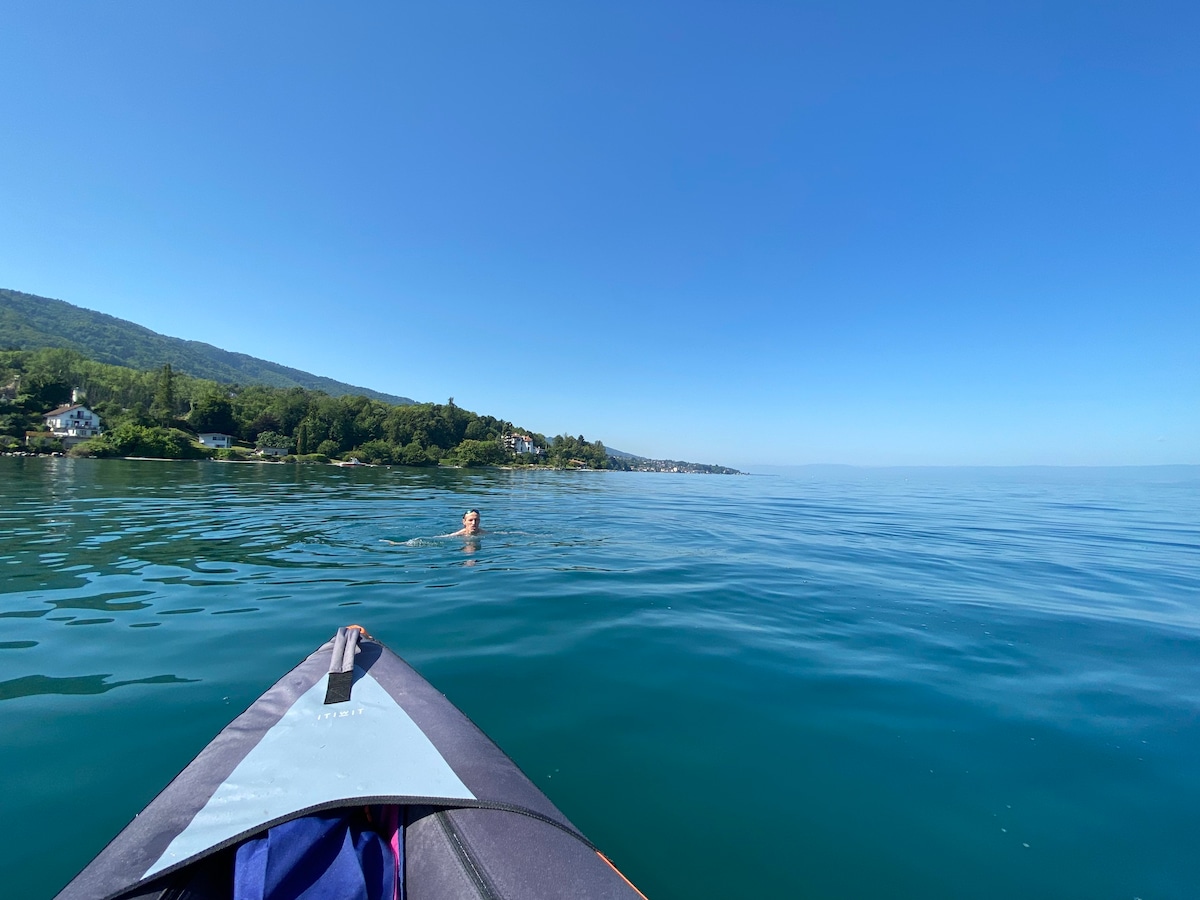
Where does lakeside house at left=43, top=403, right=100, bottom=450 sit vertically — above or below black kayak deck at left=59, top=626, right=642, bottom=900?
above

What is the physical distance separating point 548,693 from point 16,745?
3.61 metres

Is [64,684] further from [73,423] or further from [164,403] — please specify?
[164,403]

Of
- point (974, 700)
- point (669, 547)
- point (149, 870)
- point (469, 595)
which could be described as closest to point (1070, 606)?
point (974, 700)

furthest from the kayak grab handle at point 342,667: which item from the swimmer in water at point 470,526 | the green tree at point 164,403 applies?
the green tree at point 164,403

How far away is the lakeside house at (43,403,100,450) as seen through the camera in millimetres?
54406

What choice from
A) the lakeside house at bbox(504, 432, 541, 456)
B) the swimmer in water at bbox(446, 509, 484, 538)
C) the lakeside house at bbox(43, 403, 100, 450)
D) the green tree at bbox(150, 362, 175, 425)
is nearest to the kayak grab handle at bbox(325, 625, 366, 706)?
the swimmer in water at bbox(446, 509, 484, 538)

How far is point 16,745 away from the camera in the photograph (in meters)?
3.12

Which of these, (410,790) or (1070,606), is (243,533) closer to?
(410,790)

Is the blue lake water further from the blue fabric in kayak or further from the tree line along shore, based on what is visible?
the tree line along shore

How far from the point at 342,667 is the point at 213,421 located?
296 feet

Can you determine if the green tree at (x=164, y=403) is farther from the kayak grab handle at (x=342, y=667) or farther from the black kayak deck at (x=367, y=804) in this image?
the black kayak deck at (x=367, y=804)

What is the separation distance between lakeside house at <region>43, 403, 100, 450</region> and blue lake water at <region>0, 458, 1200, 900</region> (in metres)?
67.9

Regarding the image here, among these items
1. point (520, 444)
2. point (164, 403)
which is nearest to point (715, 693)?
point (164, 403)

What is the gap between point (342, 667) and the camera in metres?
2.94
